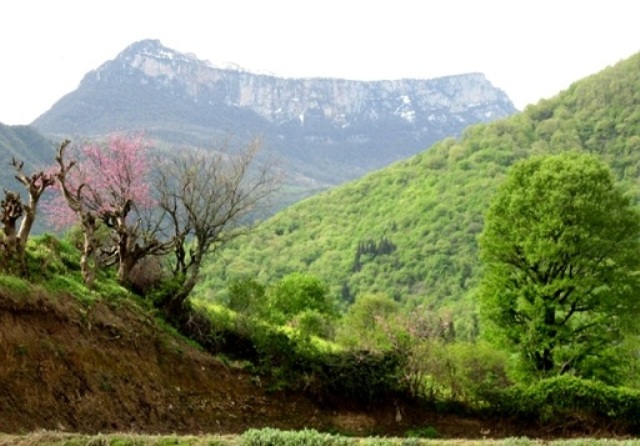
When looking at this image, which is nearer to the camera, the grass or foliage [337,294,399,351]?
the grass

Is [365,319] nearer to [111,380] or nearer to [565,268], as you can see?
[565,268]

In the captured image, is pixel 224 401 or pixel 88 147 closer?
pixel 224 401

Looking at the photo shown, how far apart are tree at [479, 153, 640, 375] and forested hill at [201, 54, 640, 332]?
245ft

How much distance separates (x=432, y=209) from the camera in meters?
134

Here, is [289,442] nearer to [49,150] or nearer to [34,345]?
[34,345]

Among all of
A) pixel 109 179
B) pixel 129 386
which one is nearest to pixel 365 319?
pixel 109 179

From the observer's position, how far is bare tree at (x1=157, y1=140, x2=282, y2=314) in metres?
24.6

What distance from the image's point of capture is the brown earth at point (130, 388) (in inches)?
569

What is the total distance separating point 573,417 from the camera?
20781 millimetres

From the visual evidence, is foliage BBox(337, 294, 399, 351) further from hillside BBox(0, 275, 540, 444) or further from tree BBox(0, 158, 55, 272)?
tree BBox(0, 158, 55, 272)

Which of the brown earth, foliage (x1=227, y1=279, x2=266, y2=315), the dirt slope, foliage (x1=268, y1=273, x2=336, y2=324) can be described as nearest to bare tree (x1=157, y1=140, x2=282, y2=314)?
foliage (x1=227, y1=279, x2=266, y2=315)

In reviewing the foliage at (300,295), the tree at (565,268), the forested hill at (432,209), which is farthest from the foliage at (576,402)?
the forested hill at (432,209)

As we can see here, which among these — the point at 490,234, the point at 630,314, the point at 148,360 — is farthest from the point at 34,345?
the point at 630,314

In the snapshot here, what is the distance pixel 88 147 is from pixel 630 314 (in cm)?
2151
